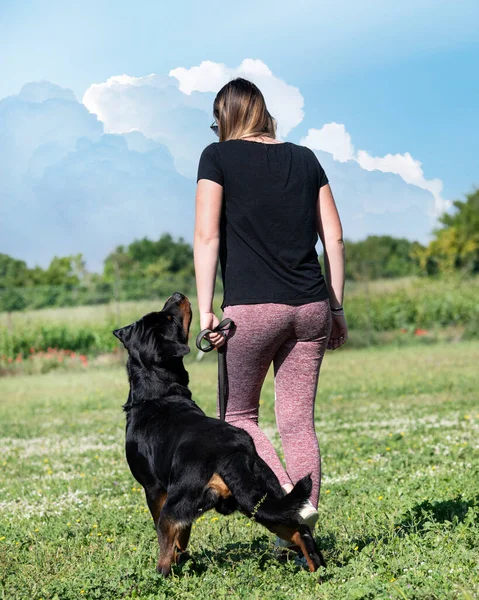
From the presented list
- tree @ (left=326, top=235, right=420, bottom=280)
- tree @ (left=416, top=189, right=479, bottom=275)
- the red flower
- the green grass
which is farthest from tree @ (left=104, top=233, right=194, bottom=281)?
the red flower

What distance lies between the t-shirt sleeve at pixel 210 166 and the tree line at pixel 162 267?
17.8 metres

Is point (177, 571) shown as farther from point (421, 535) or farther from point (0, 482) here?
point (0, 482)

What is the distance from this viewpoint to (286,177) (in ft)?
11.5

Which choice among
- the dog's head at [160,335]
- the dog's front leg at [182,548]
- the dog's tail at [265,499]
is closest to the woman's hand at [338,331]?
the dog's head at [160,335]

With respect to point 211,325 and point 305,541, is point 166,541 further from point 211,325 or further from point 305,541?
point 211,325

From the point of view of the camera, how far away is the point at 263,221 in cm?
349

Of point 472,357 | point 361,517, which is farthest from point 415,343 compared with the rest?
point 361,517

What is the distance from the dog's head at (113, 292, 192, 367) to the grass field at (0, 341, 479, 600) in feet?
3.25

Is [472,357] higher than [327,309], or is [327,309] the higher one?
[327,309]

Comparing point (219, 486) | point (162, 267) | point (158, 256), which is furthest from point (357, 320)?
point (158, 256)

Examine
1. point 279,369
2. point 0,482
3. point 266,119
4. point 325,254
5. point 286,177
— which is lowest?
point 0,482

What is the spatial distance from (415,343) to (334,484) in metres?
15.6

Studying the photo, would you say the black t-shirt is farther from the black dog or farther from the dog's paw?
the dog's paw

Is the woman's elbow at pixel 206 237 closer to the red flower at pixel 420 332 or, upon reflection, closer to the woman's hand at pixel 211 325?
the woman's hand at pixel 211 325
